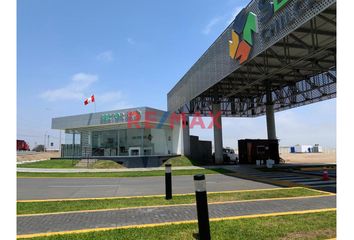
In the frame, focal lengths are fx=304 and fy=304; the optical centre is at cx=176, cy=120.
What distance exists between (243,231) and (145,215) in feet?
9.07

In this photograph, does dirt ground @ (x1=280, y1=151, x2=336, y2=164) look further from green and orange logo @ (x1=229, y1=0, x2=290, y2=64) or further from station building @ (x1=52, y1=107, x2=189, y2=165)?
green and orange logo @ (x1=229, y1=0, x2=290, y2=64)

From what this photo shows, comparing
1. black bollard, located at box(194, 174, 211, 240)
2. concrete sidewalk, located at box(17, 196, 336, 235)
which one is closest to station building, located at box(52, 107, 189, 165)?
concrete sidewalk, located at box(17, 196, 336, 235)

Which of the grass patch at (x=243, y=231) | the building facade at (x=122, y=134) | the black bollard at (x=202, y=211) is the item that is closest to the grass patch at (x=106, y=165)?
the building facade at (x=122, y=134)

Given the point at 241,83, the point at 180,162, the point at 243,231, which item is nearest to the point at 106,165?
the point at 180,162

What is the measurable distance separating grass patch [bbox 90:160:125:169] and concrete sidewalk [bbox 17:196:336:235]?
23.8 m

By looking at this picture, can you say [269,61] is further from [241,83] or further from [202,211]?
[202,211]

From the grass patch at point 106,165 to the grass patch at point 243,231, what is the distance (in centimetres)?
2610

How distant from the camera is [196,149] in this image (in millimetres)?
42000

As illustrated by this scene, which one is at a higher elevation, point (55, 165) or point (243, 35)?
point (243, 35)

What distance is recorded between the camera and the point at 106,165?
1256 inches

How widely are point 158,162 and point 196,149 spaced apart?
9.26 meters

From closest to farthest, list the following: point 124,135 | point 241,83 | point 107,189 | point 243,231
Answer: point 243,231
point 107,189
point 241,83
point 124,135
